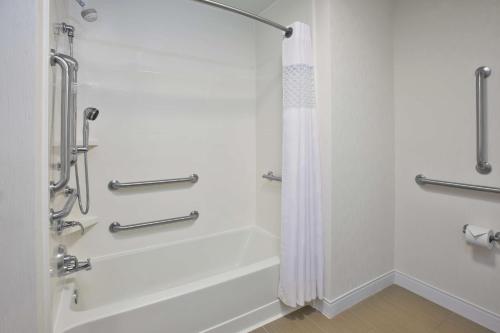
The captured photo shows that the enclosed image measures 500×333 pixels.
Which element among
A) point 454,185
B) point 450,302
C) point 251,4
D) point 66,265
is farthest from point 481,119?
point 66,265

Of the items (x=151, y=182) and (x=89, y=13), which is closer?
(x=89, y=13)

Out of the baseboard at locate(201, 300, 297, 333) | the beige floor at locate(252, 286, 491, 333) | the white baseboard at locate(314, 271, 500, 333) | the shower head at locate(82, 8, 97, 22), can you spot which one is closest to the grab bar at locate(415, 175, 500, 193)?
the white baseboard at locate(314, 271, 500, 333)

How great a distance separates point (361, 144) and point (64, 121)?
1.72 metres

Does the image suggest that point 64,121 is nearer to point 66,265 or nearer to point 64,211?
point 64,211

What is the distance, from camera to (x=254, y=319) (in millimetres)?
1479

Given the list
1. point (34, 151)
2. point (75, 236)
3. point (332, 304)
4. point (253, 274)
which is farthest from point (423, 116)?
point (75, 236)

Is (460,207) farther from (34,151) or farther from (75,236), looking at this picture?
(75,236)

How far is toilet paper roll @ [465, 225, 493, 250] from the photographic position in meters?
1.37

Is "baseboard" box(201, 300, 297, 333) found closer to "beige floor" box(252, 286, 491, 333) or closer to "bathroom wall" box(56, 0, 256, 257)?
"beige floor" box(252, 286, 491, 333)

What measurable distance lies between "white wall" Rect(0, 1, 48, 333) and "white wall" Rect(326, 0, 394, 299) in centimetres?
143

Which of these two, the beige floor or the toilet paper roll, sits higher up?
the toilet paper roll

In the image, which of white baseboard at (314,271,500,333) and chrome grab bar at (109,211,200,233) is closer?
white baseboard at (314,271,500,333)

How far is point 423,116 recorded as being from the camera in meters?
1.71

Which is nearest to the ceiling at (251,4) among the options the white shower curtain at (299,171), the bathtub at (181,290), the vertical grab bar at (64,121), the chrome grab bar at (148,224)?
the white shower curtain at (299,171)
